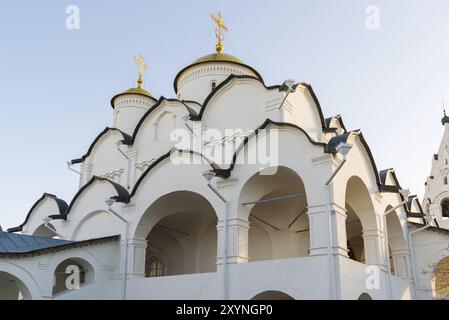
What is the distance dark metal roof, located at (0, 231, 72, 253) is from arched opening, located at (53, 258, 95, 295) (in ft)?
2.44

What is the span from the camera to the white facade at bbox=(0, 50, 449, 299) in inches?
366

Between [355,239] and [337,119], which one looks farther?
[355,239]

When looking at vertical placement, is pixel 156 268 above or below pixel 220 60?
below

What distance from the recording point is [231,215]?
33.2ft

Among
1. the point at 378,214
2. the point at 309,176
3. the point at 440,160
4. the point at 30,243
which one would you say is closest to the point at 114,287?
the point at 30,243

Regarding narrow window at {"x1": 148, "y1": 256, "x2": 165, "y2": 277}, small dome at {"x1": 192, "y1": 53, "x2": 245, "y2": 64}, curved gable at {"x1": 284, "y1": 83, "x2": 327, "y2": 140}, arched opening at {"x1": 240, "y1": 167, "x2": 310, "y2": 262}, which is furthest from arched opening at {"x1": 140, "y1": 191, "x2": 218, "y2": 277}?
small dome at {"x1": 192, "y1": 53, "x2": 245, "y2": 64}

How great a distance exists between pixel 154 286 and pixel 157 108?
19.5 feet

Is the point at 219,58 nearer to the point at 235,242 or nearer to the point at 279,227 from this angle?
the point at 279,227

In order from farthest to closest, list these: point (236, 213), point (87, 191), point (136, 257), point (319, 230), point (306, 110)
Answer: point (87, 191) → point (306, 110) → point (136, 257) → point (236, 213) → point (319, 230)

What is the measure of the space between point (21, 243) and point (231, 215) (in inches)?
208

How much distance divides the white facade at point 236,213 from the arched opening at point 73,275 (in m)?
0.06

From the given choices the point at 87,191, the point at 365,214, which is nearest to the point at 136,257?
the point at 87,191

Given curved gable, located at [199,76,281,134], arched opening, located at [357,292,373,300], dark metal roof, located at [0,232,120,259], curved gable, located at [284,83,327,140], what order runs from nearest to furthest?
arched opening, located at [357,292,373,300]
dark metal roof, located at [0,232,120,259]
curved gable, located at [284,83,327,140]
curved gable, located at [199,76,281,134]

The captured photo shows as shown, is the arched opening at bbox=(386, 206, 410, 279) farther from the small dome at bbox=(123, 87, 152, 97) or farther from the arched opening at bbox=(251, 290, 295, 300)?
the small dome at bbox=(123, 87, 152, 97)
